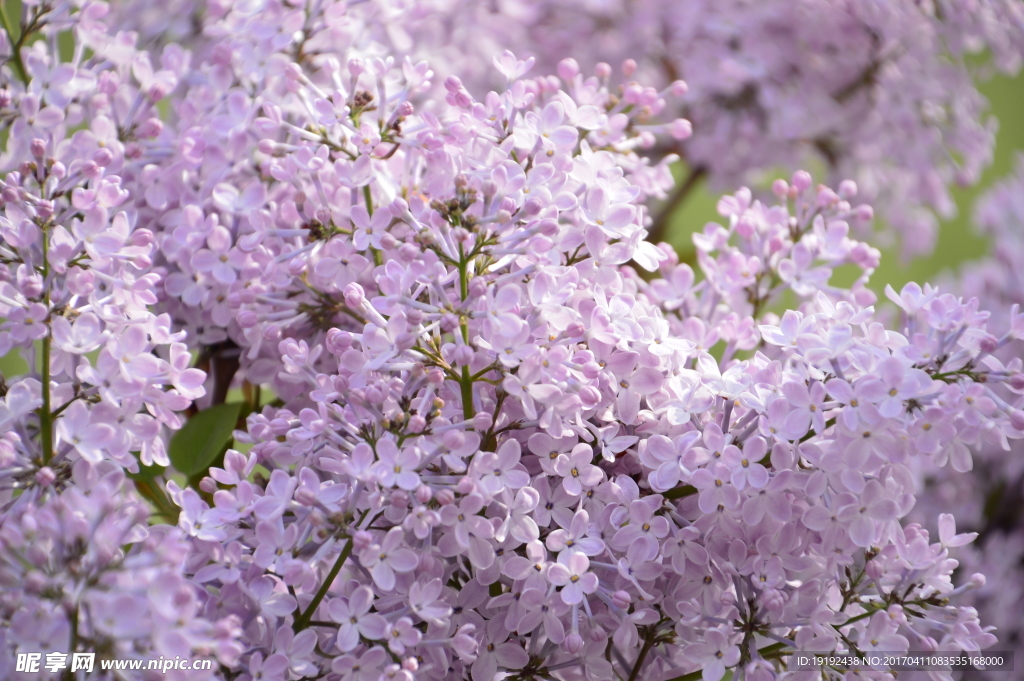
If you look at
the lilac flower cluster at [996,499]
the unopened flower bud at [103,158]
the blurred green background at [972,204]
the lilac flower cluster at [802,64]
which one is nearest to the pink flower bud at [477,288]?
the unopened flower bud at [103,158]

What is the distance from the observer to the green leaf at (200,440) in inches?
18.8

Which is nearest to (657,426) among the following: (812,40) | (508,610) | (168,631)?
(508,610)

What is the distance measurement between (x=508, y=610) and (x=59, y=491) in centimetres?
22

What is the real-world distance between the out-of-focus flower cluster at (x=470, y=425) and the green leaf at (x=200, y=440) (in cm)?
5

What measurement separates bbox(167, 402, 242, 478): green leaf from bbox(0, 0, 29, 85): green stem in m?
0.24

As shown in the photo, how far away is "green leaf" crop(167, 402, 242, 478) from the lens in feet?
1.56

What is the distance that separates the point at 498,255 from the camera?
15.3 inches

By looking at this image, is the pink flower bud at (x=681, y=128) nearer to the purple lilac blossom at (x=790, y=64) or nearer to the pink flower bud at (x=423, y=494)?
the purple lilac blossom at (x=790, y=64)

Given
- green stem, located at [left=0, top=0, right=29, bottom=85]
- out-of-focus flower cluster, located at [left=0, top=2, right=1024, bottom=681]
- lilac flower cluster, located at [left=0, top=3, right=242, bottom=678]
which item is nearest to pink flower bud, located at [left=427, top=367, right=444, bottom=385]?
out-of-focus flower cluster, located at [left=0, top=2, right=1024, bottom=681]

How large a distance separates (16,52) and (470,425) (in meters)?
0.38

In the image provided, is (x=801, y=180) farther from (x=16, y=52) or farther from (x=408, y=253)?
(x=16, y=52)

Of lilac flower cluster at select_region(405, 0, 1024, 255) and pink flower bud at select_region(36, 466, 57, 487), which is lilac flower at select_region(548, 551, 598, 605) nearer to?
pink flower bud at select_region(36, 466, 57, 487)

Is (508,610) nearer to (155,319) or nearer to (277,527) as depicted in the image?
(277,527)

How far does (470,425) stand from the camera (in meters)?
0.37
